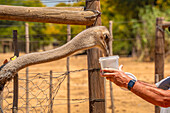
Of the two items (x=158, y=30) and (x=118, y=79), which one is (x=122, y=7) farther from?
(x=118, y=79)

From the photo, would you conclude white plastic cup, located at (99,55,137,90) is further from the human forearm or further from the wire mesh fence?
the wire mesh fence

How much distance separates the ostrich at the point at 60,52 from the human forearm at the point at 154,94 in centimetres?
54

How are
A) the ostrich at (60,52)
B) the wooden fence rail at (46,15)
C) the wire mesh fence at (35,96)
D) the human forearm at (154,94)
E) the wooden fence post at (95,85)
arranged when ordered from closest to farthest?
1. the human forearm at (154,94)
2. the ostrich at (60,52)
3. the wooden fence rail at (46,15)
4. the wire mesh fence at (35,96)
5. the wooden fence post at (95,85)

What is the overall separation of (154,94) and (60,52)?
3.03 ft

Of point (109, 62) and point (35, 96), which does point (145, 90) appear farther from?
point (35, 96)

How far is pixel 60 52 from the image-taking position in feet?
7.24

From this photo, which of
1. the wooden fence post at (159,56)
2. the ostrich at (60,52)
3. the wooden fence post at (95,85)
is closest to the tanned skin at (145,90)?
the ostrich at (60,52)

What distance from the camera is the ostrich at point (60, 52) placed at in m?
2.10

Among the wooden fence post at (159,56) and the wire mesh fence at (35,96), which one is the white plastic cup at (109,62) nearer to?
the wire mesh fence at (35,96)

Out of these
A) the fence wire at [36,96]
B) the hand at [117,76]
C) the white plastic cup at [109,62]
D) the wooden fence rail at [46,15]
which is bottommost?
the fence wire at [36,96]

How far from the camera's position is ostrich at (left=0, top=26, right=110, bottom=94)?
210 cm

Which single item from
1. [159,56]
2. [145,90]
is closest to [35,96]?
[145,90]

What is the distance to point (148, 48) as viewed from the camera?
15.9 m

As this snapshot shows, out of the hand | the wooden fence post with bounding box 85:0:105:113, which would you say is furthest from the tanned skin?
the wooden fence post with bounding box 85:0:105:113
